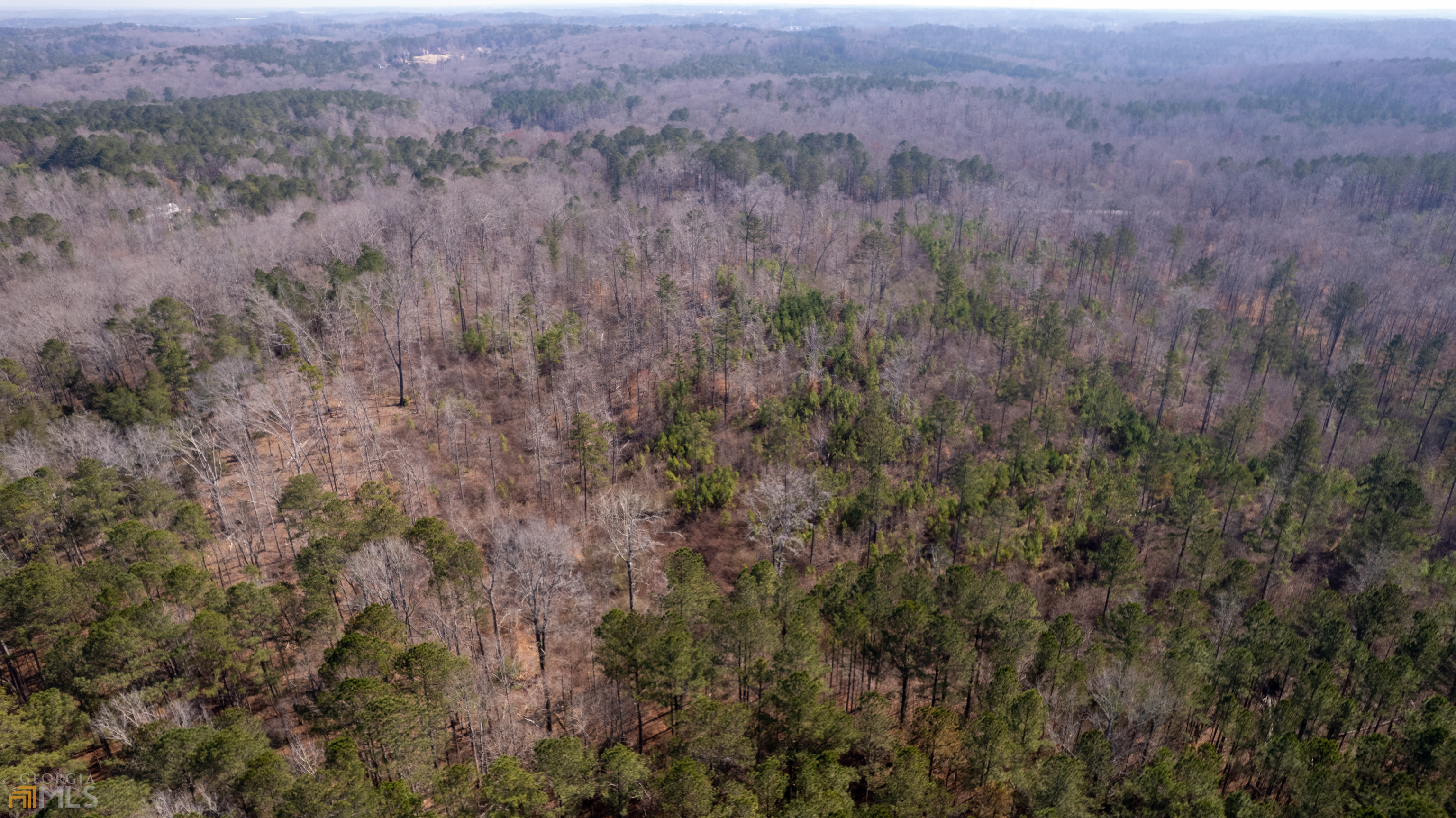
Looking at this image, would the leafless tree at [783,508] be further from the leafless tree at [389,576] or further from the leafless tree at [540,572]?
the leafless tree at [389,576]

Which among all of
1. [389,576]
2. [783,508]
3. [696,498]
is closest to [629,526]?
[783,508]

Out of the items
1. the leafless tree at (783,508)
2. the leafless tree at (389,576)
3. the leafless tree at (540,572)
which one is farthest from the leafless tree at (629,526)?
the leafless tree at (389,576)

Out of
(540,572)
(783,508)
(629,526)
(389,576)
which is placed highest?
(389,576)

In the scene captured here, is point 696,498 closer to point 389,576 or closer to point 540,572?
point 540,572

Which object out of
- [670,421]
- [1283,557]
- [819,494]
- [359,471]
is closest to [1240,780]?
[1283,557]

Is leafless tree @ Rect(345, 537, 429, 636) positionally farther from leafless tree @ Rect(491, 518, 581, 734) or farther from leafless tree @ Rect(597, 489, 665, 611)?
leafless tree @ Rect(597, 489, 665, 611)

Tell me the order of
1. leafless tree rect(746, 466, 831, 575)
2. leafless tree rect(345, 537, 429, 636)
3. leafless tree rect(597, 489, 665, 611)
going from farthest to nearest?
leafless tree rect(746, 466, 831, 575) → leafless tree rect(597, 489, 665, 611) → leafless tree rect(345, 537, 429, 636)

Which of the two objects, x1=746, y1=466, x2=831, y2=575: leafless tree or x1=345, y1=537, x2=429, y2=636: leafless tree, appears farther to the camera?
x1=746, y1=466, x2=831, y2=575: leafless tree

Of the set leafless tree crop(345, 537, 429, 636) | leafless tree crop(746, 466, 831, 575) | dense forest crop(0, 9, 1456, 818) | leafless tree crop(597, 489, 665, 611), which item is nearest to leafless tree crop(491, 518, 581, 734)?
dense forest crop(0, 9, 1456, 818)

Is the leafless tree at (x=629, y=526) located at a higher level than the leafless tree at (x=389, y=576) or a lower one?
lower
